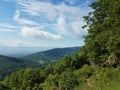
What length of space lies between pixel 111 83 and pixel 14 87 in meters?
77.8

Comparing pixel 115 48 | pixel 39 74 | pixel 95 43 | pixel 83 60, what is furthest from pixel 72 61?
pixel 115 48

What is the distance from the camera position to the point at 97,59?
45.7 m

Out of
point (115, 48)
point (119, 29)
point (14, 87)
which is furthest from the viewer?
point (14, 87)

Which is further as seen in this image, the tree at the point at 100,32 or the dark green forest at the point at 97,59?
the tree at the point at 100,32

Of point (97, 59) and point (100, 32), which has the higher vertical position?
point (100, 32)

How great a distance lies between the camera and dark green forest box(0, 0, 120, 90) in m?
8.65

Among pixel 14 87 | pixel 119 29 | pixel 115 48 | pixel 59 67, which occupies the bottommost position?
pixel 14 87

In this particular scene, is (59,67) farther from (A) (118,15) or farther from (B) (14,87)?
(A) (118,15)

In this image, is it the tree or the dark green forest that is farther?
the tree

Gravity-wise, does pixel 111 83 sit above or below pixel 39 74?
above

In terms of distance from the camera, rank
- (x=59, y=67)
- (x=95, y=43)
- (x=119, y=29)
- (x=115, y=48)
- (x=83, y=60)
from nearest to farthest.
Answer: (x=119, y=29), (x=115, y=48), (x=95, y=43), (x=83, y=60), (x=59, y=67)

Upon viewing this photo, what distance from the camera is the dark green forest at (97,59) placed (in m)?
8.65

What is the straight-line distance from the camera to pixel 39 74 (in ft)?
258

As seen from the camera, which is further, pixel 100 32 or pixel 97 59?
pixel 97 59
